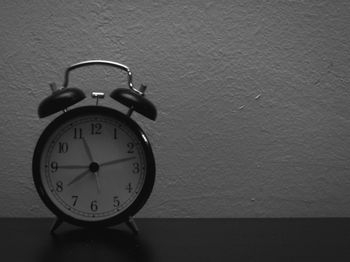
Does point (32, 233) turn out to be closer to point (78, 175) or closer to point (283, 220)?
point (78, 175)

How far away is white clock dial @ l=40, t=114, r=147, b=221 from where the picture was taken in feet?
3.30

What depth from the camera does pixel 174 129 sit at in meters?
1.22

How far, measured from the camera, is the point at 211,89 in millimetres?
1221

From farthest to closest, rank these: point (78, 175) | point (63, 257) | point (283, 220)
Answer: point (283, 220) → point (78, 175) → point (63, 257)

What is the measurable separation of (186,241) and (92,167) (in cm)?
24

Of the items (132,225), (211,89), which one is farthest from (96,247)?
(211,89)

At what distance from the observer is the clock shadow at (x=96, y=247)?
830mm

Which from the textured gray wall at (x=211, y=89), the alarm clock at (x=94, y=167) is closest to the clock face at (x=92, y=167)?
the alarm clock at (x=94, y=167)

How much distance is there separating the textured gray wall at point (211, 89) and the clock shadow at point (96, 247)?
0.24 metres

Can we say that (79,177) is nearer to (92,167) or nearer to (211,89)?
(92,167)

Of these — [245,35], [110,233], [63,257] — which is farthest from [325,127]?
[63,257]

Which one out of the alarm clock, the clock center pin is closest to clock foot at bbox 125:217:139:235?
the alarm clock

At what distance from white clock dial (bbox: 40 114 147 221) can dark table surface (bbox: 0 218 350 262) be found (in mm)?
65

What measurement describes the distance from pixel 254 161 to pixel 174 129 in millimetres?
209
